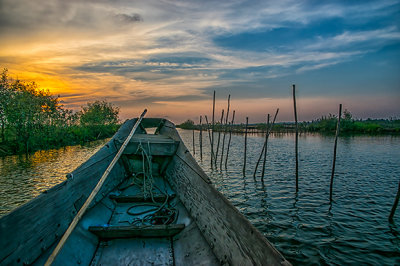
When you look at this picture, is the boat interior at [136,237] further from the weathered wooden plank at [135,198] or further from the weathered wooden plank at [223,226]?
the weathered wooden plank at [223,226]

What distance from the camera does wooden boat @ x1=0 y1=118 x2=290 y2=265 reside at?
5.70 feet

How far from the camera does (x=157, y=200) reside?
3811 mm

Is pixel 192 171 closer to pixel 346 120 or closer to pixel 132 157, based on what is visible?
pixel 132 157

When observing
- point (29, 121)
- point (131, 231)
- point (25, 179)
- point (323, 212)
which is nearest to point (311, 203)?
point (323, 212)

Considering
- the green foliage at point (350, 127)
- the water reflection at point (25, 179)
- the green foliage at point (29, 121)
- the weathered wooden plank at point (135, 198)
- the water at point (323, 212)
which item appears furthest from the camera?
the green foliage at point (350, 127)

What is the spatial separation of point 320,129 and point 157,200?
5212cm

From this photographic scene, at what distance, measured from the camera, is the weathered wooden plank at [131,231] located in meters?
2.53

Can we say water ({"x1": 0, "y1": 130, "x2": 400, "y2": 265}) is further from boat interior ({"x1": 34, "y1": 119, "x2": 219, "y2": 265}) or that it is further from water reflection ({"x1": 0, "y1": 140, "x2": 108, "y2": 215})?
boat interior ({"x1": 34, "y1": 119, "x2": 219, "y2": 265})

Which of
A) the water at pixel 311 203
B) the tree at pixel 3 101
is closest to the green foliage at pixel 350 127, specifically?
the water at pixel 311 203

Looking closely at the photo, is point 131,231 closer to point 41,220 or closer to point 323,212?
point 41,220

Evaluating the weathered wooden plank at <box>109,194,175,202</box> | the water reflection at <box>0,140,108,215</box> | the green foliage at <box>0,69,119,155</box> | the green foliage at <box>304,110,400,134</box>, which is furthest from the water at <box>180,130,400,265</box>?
the green foliage at <box>304,110,400,134</box>

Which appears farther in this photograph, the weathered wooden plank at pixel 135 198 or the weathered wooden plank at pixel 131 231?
the weathered wooden plank at pixel 135 198

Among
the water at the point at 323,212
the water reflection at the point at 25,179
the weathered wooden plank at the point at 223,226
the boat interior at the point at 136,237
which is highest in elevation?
the weathered wooden plank at the point at 223,226

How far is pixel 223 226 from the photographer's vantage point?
2104 millimetres
